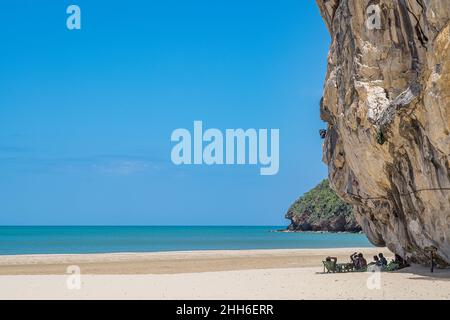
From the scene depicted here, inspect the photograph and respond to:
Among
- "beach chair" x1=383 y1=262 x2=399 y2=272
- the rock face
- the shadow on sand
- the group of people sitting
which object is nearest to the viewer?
the rock face

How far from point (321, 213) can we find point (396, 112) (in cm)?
14790

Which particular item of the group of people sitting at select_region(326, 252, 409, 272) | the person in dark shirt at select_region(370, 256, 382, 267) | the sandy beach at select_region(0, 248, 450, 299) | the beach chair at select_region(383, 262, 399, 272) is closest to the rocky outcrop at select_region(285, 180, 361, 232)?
the person in dark shirt at select_region(370, 256, 382, 267)

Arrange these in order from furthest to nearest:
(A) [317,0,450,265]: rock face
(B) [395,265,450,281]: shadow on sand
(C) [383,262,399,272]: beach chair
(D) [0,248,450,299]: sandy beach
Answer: (C) [383,262,399,272]: beach chair, (B) [395,265,450,281]: shadow on sand, (A) [317,0,450,265]: rock face, (D) [0,248,450,299]: sandy beach

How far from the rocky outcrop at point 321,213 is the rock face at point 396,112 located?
119m

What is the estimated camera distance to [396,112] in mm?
25047

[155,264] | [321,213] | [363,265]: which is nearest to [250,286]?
[363,265]

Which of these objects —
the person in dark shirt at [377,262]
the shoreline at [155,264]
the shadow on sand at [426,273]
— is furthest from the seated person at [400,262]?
the shoreline at [155,264]

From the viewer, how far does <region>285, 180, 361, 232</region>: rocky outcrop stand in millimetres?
159738

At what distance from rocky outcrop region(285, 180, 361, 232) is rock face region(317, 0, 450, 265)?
11942cm

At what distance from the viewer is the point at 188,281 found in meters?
26.5

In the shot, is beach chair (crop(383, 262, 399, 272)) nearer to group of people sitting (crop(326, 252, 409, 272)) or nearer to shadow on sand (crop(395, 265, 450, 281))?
group of people sitting (crop(326, 252, 409, 272))

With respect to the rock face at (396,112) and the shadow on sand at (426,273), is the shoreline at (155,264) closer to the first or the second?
the rock face at (396,112)
